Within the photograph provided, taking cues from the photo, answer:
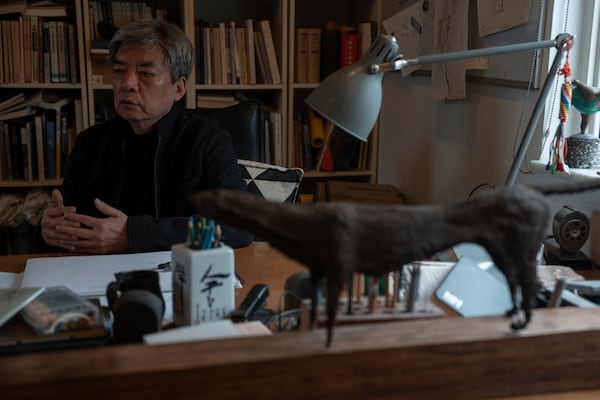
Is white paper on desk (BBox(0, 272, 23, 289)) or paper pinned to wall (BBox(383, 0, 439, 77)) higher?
paper pinned to wall (BBox(383, 0, 439, 77))

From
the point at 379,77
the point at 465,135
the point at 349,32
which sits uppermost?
the point at 349,32

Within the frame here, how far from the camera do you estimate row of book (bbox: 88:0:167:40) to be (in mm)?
2867

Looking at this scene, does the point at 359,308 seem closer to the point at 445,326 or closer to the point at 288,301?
the point at 445,326

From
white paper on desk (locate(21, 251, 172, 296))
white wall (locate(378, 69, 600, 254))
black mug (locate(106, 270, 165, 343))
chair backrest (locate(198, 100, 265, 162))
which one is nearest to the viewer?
black mug (locate(106, 270, 165, 343))

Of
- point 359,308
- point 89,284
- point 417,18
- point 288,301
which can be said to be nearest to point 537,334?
point 359,308

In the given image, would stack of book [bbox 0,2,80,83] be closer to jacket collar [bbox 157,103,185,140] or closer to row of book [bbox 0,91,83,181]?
row of book [bbox 0,91,83,181]

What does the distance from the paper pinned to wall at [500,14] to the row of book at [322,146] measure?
1.09m

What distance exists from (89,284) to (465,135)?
150cm

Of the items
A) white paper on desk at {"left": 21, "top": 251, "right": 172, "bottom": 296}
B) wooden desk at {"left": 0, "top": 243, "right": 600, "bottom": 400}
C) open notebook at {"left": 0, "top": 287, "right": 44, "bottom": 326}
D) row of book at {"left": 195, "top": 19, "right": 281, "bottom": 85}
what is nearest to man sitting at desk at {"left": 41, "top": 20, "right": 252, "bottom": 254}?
white paper on desk at {"left": 21, "top": 251, "right": 172, "bottom": 296}

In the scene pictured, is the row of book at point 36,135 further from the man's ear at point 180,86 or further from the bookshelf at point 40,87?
the man's ear at point 180,86

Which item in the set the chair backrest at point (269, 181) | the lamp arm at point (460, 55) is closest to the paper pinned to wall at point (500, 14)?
the lamp arm at point (460, 55)

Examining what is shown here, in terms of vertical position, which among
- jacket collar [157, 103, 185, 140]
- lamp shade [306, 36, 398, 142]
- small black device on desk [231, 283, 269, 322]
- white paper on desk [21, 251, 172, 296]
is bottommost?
white paper on desk [21, 251, 172, 296]

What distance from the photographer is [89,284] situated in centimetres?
127

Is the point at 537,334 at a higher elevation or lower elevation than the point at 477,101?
lower
